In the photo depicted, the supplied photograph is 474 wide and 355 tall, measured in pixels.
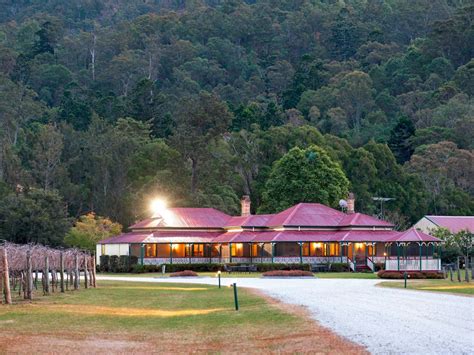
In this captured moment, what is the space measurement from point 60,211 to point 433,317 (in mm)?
70692

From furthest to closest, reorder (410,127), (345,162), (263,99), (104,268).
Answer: (263,99)
(410,127)
(345,162)
(104,268)

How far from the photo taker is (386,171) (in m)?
118

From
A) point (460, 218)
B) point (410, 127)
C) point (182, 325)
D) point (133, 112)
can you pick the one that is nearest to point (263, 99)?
point (133, 112)

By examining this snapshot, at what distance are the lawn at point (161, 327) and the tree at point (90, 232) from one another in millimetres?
48710

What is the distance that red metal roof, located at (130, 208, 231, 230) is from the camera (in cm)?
9169

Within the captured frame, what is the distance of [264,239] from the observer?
281 ft

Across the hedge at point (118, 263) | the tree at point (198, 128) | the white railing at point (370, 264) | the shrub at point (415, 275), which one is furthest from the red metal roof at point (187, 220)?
the shrub at point (415, 275)

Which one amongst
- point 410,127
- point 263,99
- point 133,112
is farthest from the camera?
point 263,99

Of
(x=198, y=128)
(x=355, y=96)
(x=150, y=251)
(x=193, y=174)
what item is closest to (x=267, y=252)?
(x=150, y=251)

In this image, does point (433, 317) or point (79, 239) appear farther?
point (79, 239)

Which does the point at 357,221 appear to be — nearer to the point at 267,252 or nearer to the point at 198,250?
the point at 267,252

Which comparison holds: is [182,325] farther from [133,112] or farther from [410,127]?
[133,112]

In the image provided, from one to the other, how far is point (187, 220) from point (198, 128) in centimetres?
3915

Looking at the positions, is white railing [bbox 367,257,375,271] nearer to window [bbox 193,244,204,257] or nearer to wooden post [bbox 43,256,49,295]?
window [bbox 193,244,204,257]
